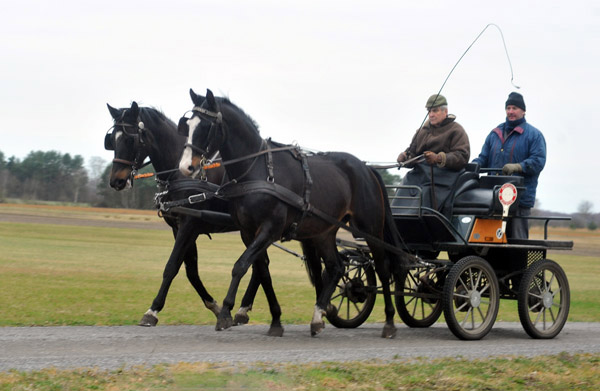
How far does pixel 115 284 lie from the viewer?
1912cm

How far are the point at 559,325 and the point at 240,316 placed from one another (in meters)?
4.38

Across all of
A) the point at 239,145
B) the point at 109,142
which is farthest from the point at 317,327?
the point at 109,142

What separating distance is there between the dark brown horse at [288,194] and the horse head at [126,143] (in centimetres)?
129

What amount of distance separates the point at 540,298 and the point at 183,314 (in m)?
5.53

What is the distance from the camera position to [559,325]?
440 inches

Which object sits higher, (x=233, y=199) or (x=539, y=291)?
(x=233, y=199)

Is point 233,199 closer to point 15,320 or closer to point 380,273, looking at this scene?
point 380,273

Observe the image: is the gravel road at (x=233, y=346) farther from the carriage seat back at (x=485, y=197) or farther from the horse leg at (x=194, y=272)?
the carriage seat back at (x=485, y=197)

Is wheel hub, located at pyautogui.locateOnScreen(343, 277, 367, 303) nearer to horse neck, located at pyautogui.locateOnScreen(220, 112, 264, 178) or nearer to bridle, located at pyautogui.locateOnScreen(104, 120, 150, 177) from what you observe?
horse neck, located at pyautogui.locateOnScreen(220, 112, 264, 178)

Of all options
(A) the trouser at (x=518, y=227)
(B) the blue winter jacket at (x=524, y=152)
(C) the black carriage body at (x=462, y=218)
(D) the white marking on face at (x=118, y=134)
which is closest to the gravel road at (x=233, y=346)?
(C) the black carriage body at (x=462, y=218)

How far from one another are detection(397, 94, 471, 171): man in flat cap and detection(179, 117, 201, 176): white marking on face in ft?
10.6

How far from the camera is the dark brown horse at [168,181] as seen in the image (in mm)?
10008

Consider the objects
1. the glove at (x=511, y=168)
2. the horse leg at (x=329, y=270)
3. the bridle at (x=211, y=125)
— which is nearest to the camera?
the bridle at (x=211, y=125)

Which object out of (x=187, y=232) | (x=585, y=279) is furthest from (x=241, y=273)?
(x=585, y=279)
